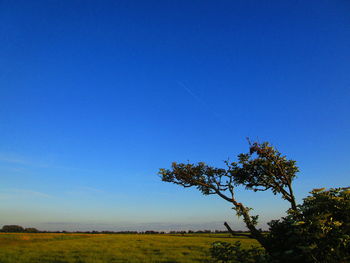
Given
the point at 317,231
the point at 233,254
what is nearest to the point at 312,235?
the point at 317,231

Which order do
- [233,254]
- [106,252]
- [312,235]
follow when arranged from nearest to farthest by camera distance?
[312,235], [233,254], [106,252]

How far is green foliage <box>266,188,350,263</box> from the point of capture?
6.93 m

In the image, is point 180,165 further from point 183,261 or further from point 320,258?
point 183,261

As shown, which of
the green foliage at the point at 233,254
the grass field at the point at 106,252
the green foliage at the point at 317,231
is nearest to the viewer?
the green foliage at the point at 317,231

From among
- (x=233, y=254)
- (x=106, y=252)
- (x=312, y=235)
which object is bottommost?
(x=106, y=252)

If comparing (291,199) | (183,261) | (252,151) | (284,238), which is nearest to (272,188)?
(291,199)

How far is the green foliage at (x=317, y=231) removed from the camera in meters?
6.93

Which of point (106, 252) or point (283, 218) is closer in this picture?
point (283, 218)

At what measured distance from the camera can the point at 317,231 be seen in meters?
7.20

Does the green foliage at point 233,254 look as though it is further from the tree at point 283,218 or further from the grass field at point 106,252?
the grass field at point 106,252

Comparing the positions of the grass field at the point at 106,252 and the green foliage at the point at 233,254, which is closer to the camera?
the green foliage at the point at 233,254

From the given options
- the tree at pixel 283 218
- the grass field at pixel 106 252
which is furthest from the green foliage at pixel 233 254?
the grass field at pixel 106 252


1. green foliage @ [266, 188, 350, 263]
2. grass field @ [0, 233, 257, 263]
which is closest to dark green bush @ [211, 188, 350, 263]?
green foliage @ [266, 188, 350, 263]

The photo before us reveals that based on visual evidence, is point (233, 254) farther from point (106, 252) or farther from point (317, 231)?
point (106, 252)
